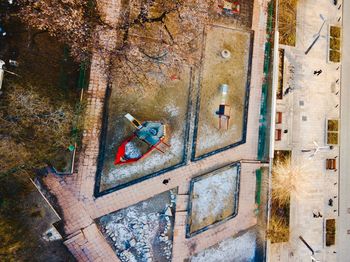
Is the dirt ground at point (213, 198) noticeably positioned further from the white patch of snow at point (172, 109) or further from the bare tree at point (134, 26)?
the bare tree at point (134, 26)

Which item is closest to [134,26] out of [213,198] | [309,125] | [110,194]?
[110,194]

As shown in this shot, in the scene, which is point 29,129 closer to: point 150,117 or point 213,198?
point 150,117

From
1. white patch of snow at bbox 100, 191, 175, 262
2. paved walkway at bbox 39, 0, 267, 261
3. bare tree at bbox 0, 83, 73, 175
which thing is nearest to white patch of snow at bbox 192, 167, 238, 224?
paved walkway at bbox 39, 0, 267, 261

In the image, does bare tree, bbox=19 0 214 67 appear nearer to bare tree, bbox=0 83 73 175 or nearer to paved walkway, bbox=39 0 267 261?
paved walkway, bbox=39 0 267 261

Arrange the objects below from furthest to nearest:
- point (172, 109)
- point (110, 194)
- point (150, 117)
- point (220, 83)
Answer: point (220, 83)
point (172, 109)
point (150, 117)
point (110, 194)

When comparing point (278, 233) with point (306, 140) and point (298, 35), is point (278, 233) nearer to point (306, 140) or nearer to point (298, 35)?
point (306, 140)
